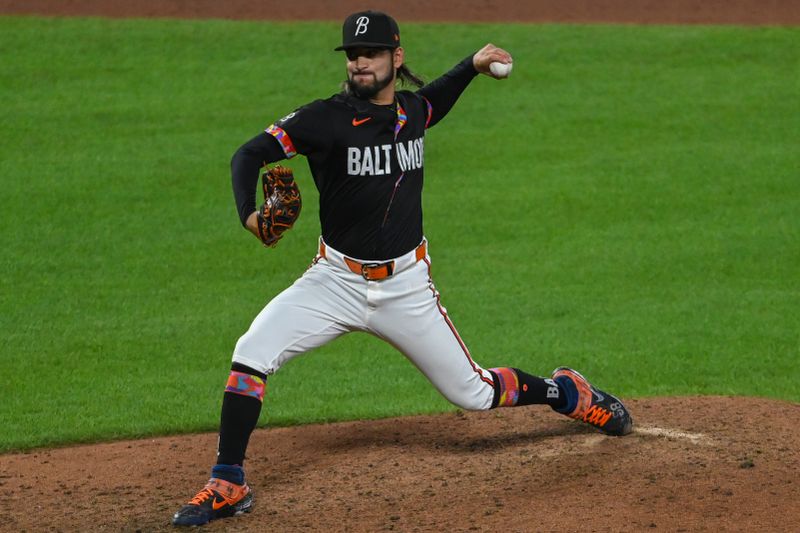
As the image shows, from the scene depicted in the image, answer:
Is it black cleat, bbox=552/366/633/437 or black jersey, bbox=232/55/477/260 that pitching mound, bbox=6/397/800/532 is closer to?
black cleat, bbox=552/366/633/437

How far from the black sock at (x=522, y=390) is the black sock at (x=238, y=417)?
1.12 meters

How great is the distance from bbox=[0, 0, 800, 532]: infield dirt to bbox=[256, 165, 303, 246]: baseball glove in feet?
3.66

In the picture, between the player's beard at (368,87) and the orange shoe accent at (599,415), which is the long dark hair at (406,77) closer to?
the player's beard at (368,87)

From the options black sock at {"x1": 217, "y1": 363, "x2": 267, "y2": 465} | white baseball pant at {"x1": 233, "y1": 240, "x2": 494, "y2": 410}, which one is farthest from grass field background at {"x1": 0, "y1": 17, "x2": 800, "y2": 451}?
black sock at {"x1": 217, "y1": 363, "x2": 267, "y2": 465}

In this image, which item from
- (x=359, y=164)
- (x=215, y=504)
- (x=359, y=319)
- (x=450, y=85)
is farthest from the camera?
(x=450, y=85)

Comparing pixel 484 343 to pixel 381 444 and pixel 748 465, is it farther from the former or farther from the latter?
pixel 748 465

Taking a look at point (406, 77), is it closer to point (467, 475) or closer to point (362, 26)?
point (362, 26)

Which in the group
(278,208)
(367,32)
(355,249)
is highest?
(367,32)

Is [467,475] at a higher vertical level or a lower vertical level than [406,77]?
lower

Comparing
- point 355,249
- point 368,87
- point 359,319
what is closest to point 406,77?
point 368,87

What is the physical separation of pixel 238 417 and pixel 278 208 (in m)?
0.88

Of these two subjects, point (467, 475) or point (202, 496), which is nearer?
point (202, 496)

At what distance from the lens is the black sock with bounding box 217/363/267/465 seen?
16.9ft

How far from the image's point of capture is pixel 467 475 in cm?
545
